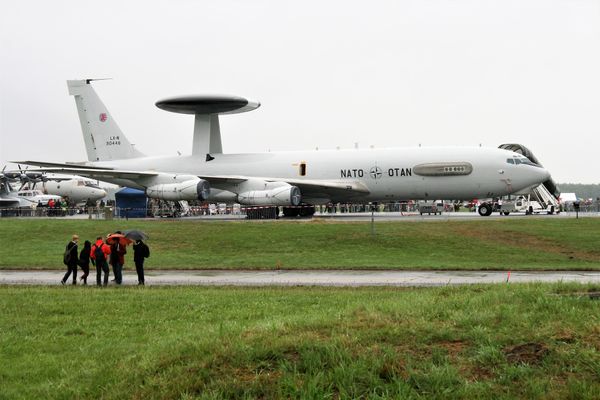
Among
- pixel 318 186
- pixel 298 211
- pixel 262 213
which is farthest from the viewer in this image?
pixel 298 211

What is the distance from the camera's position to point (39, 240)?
37125mm

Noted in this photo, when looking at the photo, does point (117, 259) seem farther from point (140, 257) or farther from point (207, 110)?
point (207, 110)

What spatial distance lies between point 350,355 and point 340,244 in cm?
2524

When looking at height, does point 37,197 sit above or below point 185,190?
above

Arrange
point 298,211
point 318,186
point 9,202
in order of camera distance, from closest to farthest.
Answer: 1. point 318,186
2. point 298,211
3. point 9,202

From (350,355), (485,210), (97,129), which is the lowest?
(350,355)

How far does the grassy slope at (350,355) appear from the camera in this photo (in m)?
7.77

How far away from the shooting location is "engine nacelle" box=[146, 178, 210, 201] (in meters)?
51.8

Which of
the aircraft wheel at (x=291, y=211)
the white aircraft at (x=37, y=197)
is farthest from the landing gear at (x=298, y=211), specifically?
the white aircraft at (x=37, y=197)

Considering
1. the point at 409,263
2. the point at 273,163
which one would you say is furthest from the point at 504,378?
the point at 273,163

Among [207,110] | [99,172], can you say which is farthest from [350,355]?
[207,110]

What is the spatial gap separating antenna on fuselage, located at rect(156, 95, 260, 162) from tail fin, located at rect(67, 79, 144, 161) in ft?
19.3

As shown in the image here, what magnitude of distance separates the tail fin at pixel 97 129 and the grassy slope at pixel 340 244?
22723 millimetres

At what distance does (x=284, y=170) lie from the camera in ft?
183
